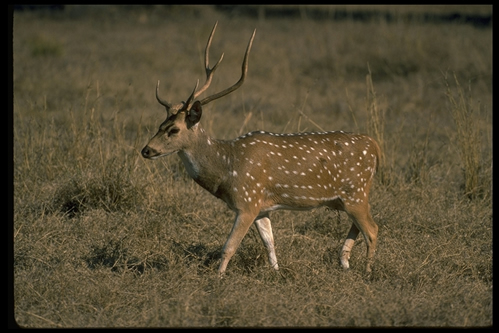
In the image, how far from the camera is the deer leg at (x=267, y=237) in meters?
6.19

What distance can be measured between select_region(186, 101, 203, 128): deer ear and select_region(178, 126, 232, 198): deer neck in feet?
0.30

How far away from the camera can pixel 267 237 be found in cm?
624

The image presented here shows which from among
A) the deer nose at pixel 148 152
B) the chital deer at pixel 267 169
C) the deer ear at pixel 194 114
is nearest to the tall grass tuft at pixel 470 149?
the chital deer at pixel 267 169

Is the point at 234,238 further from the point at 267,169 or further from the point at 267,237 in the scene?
the point at 267,169

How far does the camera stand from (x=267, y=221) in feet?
20.8

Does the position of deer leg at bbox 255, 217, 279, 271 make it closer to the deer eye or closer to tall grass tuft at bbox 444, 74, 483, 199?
the deer eye

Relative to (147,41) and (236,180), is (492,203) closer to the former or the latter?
(236,180)

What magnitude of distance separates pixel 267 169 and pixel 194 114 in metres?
0.80

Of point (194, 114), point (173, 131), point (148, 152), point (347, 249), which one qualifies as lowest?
point (347, 249)

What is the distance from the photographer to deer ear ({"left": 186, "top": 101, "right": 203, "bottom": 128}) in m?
5.78

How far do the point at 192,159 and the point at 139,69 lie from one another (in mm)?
9325

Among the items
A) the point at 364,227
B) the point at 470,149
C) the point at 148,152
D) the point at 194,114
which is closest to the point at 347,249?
the point at 364,227

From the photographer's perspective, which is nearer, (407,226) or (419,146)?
(407,226)
